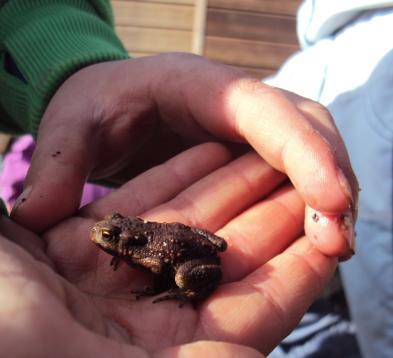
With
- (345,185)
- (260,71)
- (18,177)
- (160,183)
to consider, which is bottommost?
(18,177)

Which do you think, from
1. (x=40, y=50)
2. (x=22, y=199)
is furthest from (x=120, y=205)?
(x=40, y=50)

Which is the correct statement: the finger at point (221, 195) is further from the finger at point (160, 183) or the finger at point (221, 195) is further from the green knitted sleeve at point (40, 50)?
the green knitted sleeve at point (40, 50)

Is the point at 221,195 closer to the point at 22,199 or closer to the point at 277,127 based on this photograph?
the point at 277,127

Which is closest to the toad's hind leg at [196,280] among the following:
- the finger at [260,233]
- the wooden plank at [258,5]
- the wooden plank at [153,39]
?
the finger at [260,233]

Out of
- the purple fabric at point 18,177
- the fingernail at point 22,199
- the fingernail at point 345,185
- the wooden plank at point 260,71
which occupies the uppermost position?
the fingernail at point 345,185

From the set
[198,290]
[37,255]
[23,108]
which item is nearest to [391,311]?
[198,290]
